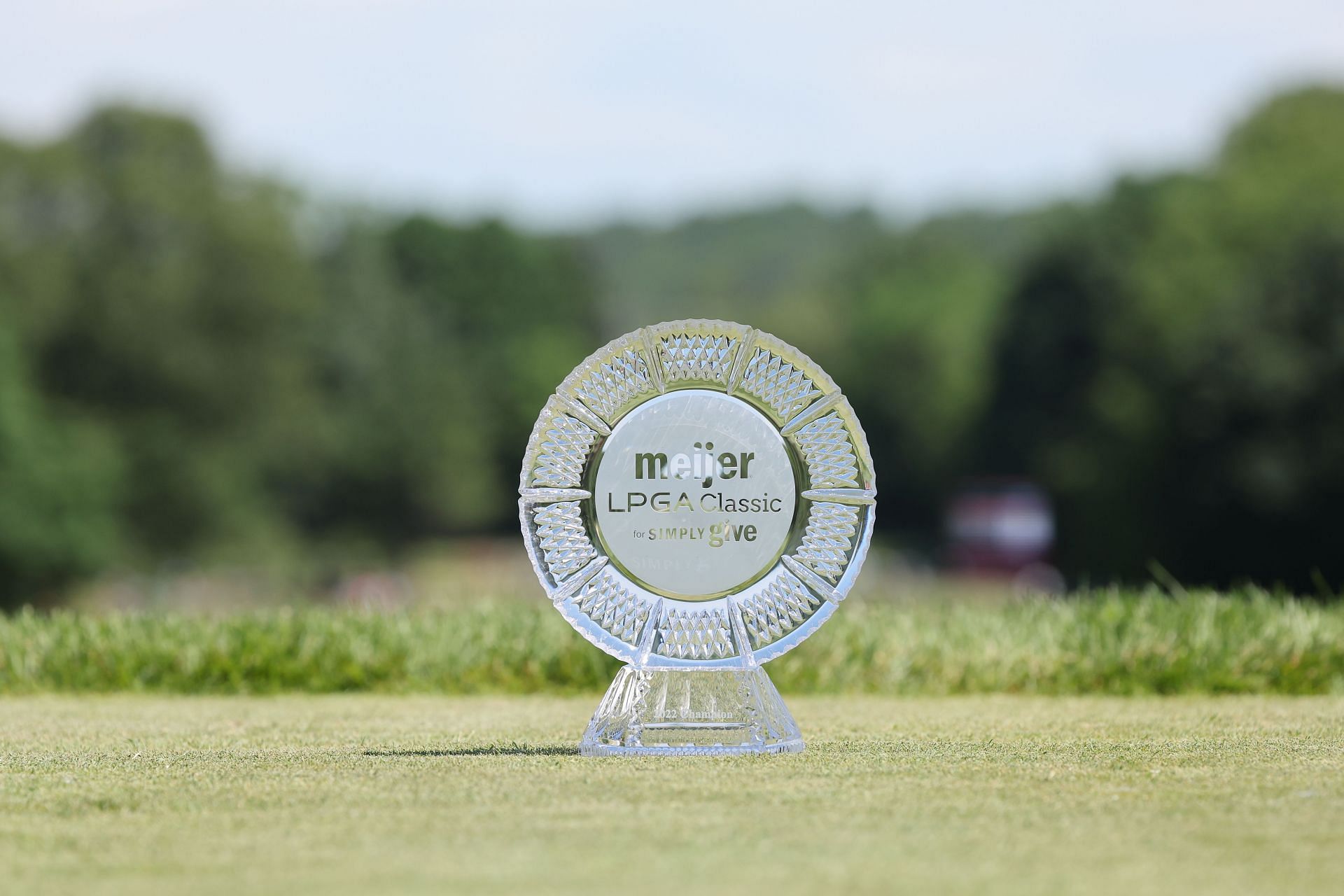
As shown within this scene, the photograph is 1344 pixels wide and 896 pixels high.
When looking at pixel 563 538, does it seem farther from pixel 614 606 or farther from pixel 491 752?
pixel 491 752

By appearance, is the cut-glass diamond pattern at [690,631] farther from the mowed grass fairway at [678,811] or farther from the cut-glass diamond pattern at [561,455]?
the cut-glass diamond pattern at [561,455]

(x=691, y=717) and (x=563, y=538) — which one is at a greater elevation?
(x=563, y=538)

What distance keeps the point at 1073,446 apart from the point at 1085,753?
64.4 m

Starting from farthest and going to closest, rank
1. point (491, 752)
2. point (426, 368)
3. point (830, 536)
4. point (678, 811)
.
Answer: point (426, 368) → point (830, 536) → point (491, 752) → point (678, 811)

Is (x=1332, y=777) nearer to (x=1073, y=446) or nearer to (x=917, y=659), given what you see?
(x=917, y=659)

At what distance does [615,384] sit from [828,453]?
3.15 ft

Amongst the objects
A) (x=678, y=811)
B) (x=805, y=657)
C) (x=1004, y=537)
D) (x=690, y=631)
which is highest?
(x=690, y=631)

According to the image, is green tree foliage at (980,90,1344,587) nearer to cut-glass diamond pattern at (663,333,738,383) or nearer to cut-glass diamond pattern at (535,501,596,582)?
cut-glass diamond pattern at (663,333,738,383)

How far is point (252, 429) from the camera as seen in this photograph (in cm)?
6097

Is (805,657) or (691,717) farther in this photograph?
(805,657)

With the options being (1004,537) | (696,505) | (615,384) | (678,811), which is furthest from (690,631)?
(1004,537)

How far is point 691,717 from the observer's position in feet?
24.9

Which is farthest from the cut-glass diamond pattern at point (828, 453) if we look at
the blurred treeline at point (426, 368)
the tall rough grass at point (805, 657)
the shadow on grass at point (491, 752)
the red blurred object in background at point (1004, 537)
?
the red blurred object in background at point (1004, 537)

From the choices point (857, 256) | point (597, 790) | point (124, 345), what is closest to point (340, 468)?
point (124, 345)
